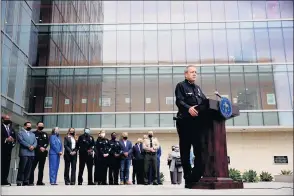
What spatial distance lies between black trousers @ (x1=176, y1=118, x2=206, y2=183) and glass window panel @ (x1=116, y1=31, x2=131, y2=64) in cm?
2380

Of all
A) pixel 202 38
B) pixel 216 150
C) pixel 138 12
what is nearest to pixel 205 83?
pixel 202 38

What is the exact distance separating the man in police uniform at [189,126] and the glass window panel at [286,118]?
74.9 ft

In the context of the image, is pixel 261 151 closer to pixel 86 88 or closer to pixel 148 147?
pixel 86 88

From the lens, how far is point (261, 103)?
87.8 ft

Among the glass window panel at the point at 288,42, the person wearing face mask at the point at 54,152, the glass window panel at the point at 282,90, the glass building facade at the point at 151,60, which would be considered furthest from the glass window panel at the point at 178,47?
the person wearing face mask at the point at 54,152

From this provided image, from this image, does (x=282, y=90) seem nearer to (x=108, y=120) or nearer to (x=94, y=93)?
(x=108, y=120)

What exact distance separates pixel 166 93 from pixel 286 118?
388 inches

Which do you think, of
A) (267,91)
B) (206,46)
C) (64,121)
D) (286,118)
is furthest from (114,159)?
(267,91)

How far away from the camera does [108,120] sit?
26.8m

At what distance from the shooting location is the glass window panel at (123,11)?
29859 millimetres

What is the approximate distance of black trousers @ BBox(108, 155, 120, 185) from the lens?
41.4ft

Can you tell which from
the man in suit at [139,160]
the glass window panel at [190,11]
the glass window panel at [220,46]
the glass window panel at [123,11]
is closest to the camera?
the man in suit at [139,160]

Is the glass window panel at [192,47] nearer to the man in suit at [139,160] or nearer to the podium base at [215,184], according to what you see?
Answer: the man in suit at [139,160]

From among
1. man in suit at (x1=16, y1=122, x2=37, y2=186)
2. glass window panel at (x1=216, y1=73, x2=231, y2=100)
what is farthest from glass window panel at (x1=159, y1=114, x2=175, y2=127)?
man in suit at (x1=16, y1=122, x2=37, y2=186)
